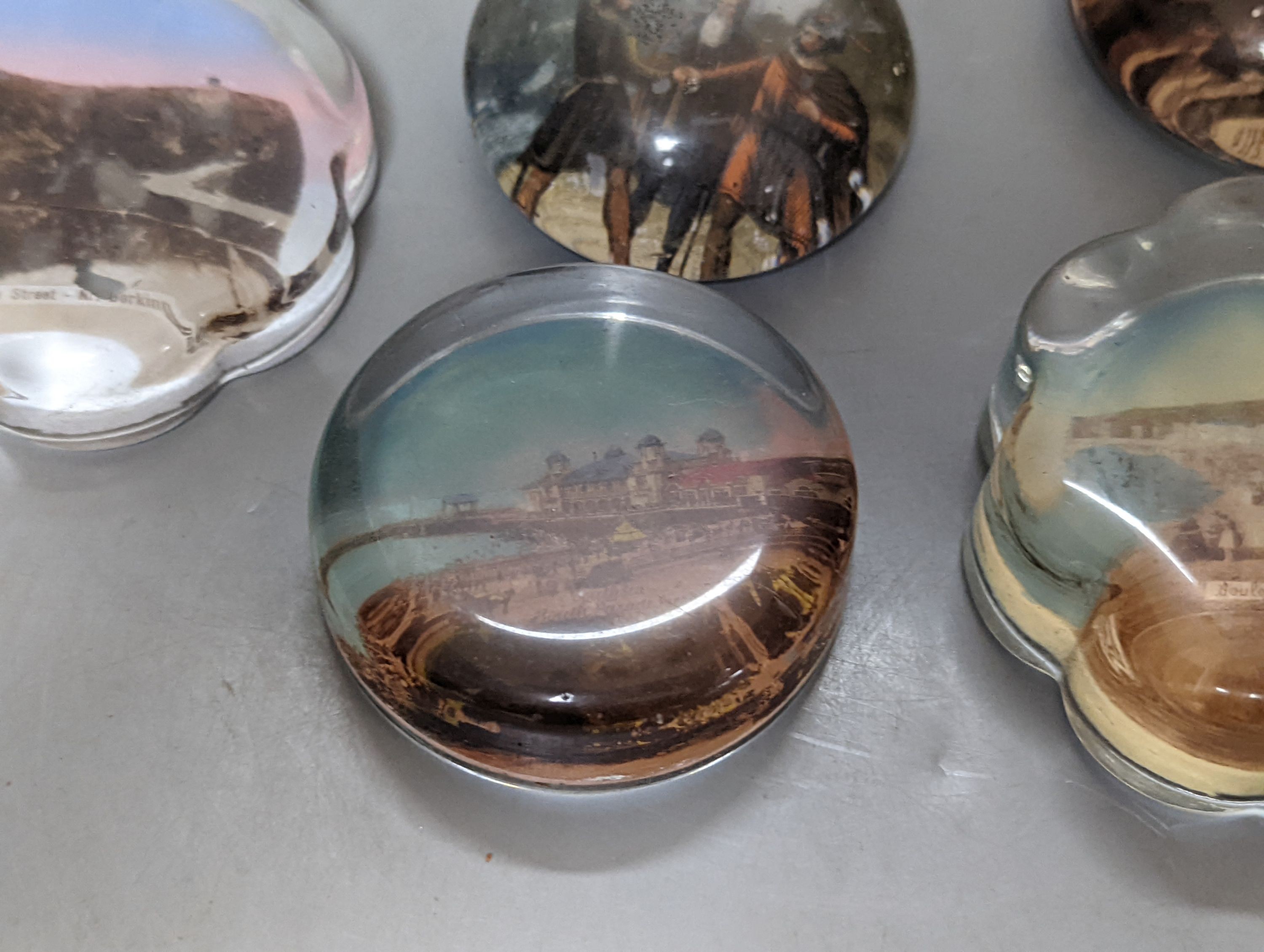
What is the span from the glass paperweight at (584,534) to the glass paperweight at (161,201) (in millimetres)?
122

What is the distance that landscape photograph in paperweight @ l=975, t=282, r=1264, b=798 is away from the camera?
48 cm

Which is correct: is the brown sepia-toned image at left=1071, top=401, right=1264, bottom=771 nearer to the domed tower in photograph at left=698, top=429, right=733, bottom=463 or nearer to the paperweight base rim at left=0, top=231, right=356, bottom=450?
the domed tower in photograph at left=698, top=429, right=733, bottom=463

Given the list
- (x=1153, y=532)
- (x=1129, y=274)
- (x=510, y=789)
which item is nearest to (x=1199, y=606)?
(x=1153, y=532)

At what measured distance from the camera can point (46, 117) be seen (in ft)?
2.12

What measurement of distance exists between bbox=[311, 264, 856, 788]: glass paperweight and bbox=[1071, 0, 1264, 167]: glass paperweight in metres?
0.31

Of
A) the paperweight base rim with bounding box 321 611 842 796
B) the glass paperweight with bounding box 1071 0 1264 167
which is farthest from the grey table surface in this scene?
the glass paperweight with bounding box 1071 0 1264 167

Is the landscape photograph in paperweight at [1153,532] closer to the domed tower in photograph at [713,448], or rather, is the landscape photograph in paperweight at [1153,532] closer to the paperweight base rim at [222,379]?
the domed tower in photograph at [713,448]

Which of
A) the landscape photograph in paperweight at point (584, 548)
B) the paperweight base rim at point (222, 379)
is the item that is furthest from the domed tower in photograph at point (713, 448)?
the paperweight base rim at point (222, 379)

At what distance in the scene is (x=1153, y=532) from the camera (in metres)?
0.50

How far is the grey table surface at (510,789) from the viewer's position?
52 centimetres

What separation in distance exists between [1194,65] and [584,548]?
46 cm

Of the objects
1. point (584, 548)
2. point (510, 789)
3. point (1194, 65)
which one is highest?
point (1194, 65)

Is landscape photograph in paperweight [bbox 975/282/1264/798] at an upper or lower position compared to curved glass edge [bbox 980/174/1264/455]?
lower

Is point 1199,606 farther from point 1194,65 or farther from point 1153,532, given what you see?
point 1194,65
